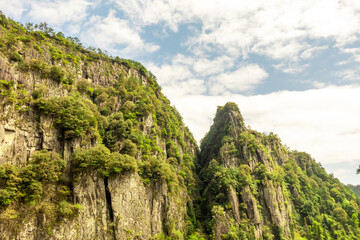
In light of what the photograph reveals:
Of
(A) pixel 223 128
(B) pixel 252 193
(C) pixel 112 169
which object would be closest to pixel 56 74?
(C) pixel 112 169

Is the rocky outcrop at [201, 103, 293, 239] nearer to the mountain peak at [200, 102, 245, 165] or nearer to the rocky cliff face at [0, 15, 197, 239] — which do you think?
the mountain peak at [200, 102, 245, 165]

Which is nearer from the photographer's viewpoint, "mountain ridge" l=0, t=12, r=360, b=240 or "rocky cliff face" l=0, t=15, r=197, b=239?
"rocky cliff face" l=0, t=15, r=197, b=239

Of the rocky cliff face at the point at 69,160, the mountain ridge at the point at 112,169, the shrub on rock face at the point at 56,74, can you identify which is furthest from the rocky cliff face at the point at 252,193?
the shrub on rock face at the point at 56,74

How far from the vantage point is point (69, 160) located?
101 feet

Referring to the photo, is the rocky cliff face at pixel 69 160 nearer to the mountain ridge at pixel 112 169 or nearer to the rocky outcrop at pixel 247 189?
the mountain ridge at pixel 112 169

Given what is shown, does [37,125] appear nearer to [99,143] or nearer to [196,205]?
[99,143]

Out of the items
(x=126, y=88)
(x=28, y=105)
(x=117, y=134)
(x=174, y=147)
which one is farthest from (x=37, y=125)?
(x=174, y=147)

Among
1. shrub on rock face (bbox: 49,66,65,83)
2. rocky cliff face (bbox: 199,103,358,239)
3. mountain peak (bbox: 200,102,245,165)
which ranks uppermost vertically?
shrub on rock face (bbox: 49,66,65,83)

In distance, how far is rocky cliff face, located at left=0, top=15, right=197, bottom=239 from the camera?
24.9 m

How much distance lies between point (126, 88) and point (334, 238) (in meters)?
73.6

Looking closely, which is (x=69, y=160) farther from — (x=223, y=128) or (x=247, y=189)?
(x=223, y=128)

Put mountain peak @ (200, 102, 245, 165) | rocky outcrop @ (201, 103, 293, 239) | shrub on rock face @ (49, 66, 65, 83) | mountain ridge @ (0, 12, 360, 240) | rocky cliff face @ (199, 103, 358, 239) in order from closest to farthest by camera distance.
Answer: mountain ridge @ (0, 12, 360, 240) < shrub on rock face @ (49, 66, 65, 83) < rocky outcrop @ (201, 103, 293, 239) < rocky cliff face @ (199, 103, 358, 239) < mountain peak @ (200, 102, 245, 165)

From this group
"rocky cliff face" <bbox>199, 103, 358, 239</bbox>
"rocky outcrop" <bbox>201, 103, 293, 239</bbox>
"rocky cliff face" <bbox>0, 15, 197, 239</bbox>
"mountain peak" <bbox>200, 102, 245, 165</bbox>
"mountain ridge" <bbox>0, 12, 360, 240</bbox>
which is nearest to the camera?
"rocky cliff face" <bbox>0, 15, 197, 239</bbox>

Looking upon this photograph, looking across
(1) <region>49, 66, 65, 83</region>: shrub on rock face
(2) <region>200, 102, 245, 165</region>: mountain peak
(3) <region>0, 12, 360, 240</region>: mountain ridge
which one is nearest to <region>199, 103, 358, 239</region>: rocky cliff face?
(2) <region>200, 102, 245, 165</region>: mountain peak
